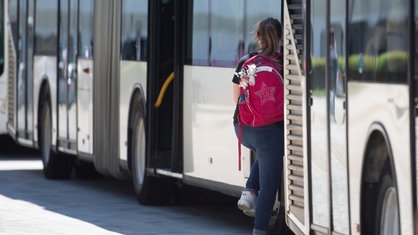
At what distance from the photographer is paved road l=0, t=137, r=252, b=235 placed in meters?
13.1

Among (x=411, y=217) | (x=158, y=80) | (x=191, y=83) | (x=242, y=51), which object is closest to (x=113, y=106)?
(x=158, y=80)

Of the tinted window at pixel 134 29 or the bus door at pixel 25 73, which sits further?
the bus door at pixel 25 73

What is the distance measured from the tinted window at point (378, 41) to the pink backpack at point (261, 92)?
2213 mm

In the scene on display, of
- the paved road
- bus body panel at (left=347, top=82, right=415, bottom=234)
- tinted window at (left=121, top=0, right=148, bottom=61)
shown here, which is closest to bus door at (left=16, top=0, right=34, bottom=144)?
the paved road

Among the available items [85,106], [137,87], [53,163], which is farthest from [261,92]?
[53,163]

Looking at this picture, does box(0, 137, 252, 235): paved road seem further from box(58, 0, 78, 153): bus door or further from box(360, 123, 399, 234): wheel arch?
box(360, 123, 399, 234): wheel arch

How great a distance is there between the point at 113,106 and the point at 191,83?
2.73 m

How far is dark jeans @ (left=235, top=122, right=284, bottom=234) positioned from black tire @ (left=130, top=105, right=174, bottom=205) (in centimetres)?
440

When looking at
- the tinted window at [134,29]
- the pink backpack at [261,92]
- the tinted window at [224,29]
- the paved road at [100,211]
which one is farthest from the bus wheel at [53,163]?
the pink backpack at [261,92]

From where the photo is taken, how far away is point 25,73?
20984 millimetres

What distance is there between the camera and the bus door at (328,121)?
29.1 ft

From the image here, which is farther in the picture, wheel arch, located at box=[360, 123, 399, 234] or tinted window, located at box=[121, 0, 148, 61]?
tinted window, located at box=[121, 0, 148, 61]

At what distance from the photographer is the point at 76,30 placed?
18.4 meters

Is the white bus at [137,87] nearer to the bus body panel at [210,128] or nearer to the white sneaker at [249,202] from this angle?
the bus body panel at [210,128]
